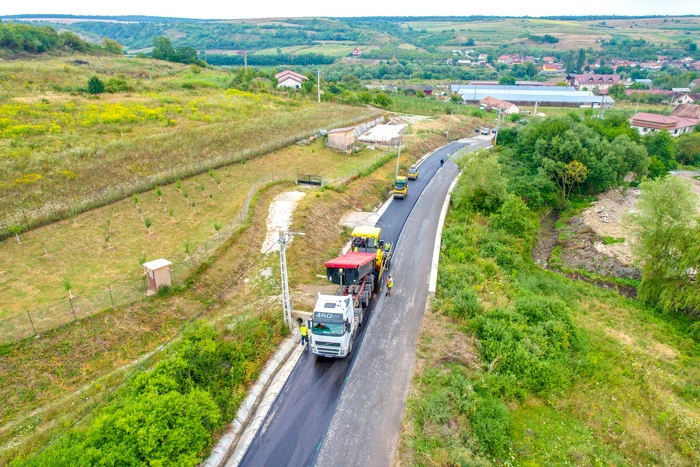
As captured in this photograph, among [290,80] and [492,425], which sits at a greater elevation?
[290,80]

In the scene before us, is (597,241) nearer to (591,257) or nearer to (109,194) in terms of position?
(591,257)

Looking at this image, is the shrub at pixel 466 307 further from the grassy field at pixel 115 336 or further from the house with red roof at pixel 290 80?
the house with red roof at pixel 290 80

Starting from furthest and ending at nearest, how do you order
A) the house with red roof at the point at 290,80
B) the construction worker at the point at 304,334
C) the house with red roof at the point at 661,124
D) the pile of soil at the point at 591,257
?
the house with red roof at the point at 290,80 → the house with red roof at the point at 661,124 → the pile of soil at the point at 591,257 → the construction worker at the point at 304,334

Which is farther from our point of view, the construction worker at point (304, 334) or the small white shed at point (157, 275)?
the small white shed at point (157, 275)

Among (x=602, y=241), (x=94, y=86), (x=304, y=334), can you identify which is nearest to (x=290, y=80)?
(x=94, y=86)

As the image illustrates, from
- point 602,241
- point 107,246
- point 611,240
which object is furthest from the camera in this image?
point 602,241

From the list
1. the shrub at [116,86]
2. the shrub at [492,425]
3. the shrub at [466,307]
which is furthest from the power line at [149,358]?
the shrub at [116,86]

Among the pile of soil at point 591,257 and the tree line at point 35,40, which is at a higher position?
the tree line at point 35,40

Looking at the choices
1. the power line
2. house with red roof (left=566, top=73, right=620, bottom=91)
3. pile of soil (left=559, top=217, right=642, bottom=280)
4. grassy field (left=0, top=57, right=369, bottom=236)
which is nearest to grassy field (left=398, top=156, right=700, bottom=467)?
pile of soil (left=559, top=217, right=642, bottom=280)

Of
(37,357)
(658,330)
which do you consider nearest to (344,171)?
(658,330)
